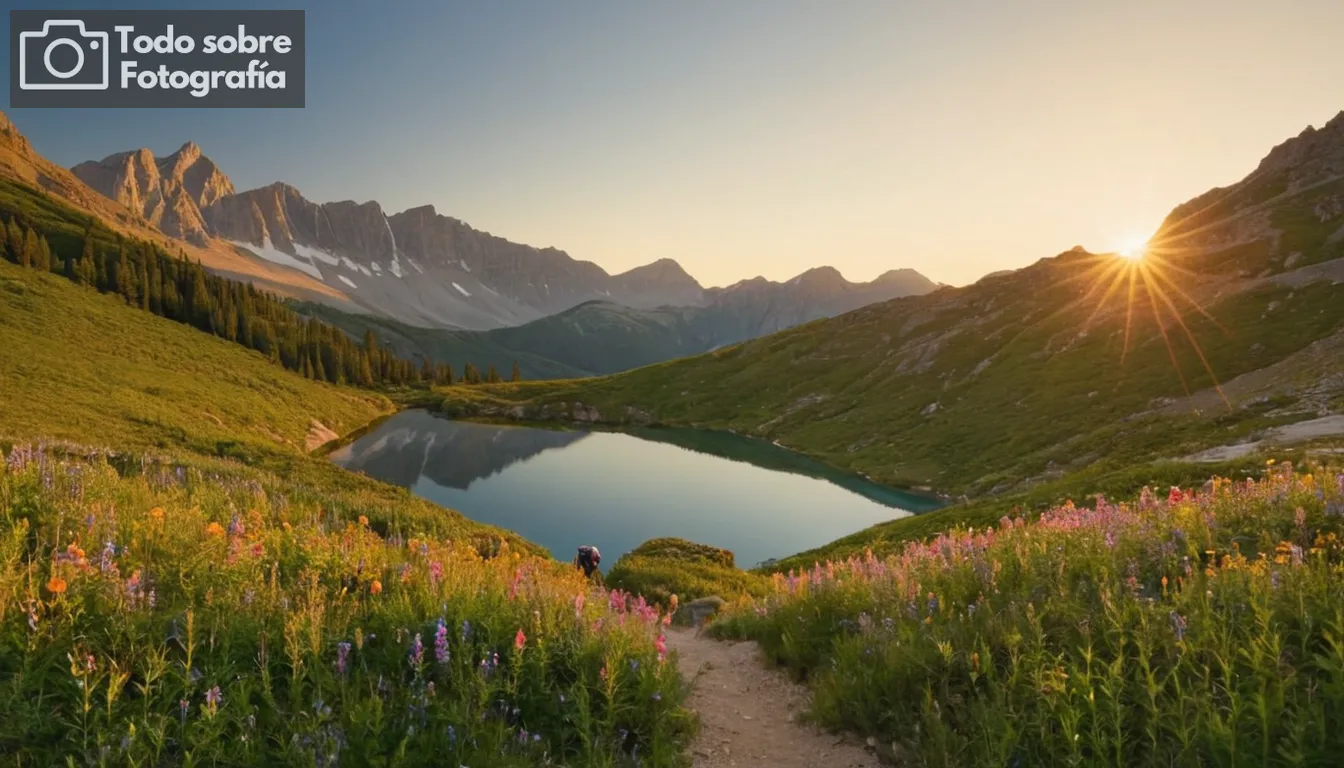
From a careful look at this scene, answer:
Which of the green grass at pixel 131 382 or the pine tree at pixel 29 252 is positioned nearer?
the green grass at pixel 131 382

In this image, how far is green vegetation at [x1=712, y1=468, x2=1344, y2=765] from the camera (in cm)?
383

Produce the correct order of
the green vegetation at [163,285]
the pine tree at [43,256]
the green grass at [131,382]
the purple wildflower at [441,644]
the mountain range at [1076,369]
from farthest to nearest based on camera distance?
the green vegetation at [163,285] < the pine tree at [43,256] < the mountain range at [1076,369] < the green grass at [131,382] < the purple wildflower at [441,644]

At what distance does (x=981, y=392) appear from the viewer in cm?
8794

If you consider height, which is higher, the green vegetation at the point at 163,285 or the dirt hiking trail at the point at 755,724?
the green vegetation at the point at 163,285

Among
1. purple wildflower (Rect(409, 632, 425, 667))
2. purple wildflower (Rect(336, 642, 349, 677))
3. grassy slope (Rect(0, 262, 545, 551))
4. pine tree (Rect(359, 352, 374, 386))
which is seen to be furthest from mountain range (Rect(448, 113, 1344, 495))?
grassy slope (Rect(0, 262, 545, 551))

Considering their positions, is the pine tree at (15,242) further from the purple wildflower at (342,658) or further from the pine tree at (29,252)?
the purple wildflower at (342,658)

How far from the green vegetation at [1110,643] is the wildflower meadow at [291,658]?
7.14 feet

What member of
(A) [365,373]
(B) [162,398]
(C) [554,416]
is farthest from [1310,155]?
(A) [365,373]

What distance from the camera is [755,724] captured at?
21.1 feet

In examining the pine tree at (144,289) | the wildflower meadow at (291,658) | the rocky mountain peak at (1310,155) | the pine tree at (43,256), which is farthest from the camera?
the rocky mountain peak at (1310,155)

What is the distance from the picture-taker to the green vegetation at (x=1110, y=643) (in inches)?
151

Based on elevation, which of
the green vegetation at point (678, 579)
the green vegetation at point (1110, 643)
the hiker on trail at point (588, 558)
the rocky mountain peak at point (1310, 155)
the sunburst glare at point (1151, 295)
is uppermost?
the rocky mountain peak at point (1310, 155)

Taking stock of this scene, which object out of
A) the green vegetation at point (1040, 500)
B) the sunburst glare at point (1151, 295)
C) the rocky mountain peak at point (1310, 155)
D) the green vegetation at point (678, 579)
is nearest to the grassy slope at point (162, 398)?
the green vegetation at point (678, 579)

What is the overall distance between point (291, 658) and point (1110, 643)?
242 inches
